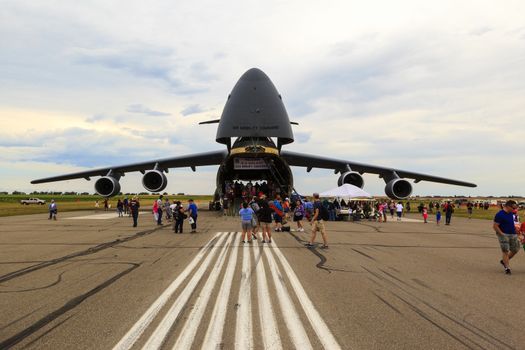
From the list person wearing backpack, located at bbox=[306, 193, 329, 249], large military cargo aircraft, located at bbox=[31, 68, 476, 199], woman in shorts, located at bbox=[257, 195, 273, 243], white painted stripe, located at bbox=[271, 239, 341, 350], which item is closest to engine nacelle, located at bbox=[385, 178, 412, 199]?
large military cargo aircraft, located at bbox=[31, 68, 476, 199]

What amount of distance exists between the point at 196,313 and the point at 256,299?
0.96m

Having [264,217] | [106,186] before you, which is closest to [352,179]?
[264,217]

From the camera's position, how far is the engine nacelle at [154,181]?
26.8 m

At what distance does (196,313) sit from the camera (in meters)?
4.84

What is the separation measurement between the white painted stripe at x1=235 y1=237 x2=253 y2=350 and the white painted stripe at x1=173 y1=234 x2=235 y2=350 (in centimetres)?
43

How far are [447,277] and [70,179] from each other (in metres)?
28.9

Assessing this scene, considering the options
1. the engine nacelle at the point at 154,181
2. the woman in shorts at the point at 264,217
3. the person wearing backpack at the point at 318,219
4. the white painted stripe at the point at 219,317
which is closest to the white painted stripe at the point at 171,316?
the white painted stripe at the point at 219,317

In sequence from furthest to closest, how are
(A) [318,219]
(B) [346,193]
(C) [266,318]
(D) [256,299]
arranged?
(B) [346,193] → (A) [318,219] → (D) [256,299] → (C) [266,318]

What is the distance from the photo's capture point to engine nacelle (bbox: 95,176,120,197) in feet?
92.2

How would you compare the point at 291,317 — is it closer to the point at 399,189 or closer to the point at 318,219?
the point at 318,219

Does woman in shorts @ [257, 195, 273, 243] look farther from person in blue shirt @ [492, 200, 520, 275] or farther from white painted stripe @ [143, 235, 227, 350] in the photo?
person in blue shirt @ [492, 200, 520, 275]

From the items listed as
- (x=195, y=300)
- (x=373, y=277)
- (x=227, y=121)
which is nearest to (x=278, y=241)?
(x=373, y=277)

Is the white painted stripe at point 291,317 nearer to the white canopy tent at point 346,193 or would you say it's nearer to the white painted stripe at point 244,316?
the white painted stripe at point 244,316

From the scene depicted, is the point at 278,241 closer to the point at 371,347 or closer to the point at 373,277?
the point at 373,277
